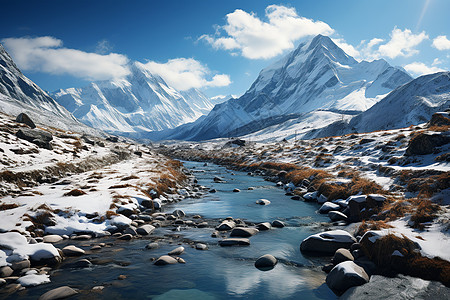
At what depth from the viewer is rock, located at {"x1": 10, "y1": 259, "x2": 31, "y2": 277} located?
11036 mm

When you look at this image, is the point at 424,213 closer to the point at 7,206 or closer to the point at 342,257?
the point at 342,257

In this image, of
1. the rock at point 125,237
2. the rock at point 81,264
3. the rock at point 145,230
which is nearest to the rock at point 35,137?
the rock at point 145,230

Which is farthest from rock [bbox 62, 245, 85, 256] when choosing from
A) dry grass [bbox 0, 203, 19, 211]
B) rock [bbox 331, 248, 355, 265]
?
rock [bbox 331, 248, 355, 265]

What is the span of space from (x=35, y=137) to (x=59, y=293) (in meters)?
36.5

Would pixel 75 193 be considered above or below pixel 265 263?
above

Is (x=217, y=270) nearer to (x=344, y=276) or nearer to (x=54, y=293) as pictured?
(x=344, y=276)

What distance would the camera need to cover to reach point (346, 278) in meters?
10.1

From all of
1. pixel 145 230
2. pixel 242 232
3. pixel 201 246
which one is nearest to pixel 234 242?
pixel 242 232

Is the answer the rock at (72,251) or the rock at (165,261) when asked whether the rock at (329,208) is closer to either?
the rock at (165,261)

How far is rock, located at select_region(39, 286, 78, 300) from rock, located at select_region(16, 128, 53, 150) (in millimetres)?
34797

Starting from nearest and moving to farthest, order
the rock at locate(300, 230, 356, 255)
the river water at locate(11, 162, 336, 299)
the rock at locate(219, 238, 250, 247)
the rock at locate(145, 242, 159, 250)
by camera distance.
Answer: the river water at locate(11, 162, 336, 299) < the rock at locate(300, 230, 356, 255) < the rock at locate(145, 242, 159, 250) < the rock at locate(219, 238, 250, 247)

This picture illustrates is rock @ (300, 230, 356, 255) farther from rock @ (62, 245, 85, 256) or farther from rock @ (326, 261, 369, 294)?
rock @ (62, 245, 85, 256)

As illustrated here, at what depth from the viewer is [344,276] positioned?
33.4ft

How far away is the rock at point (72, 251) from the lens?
13266mm
